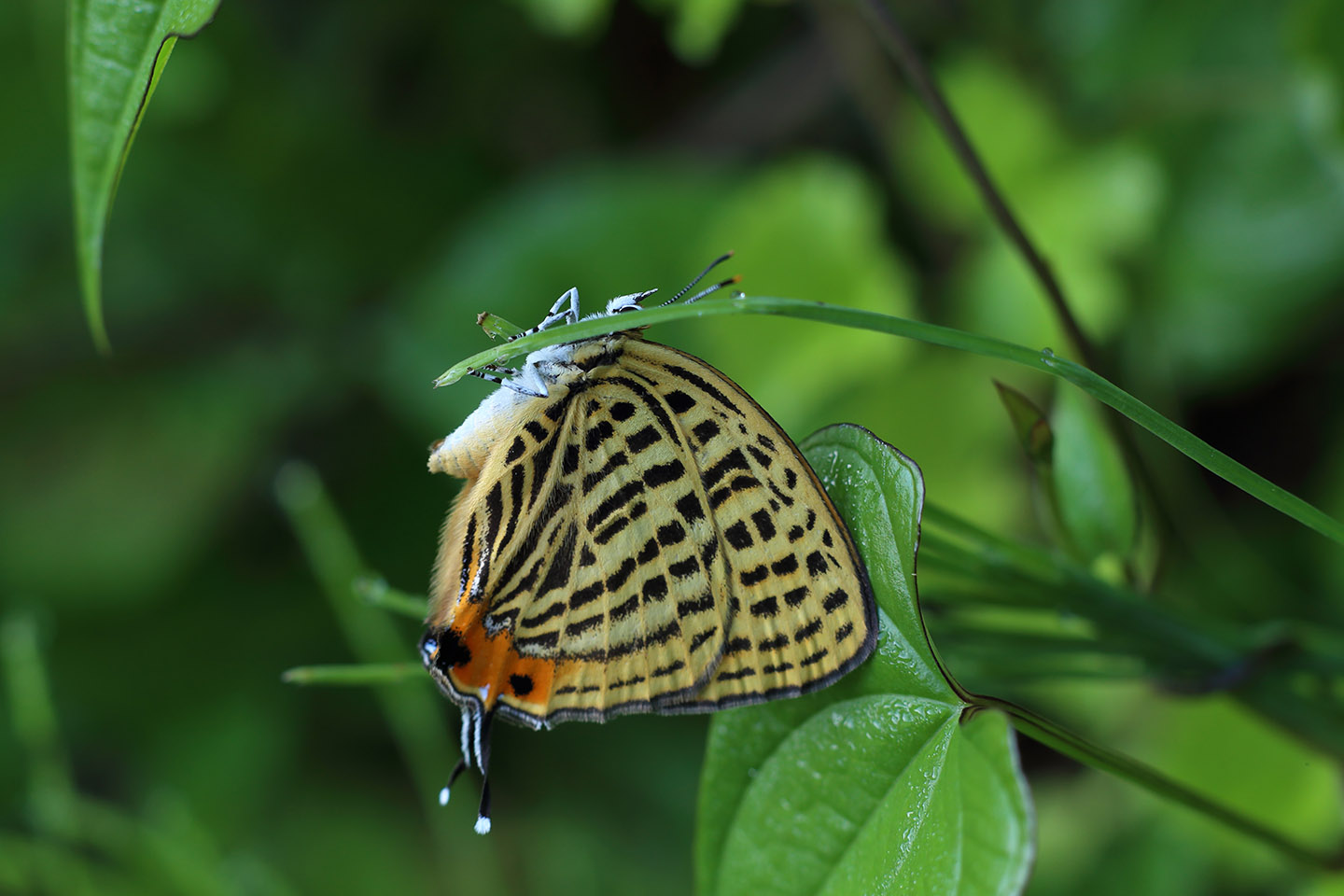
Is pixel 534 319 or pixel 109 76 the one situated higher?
pixel 109 76

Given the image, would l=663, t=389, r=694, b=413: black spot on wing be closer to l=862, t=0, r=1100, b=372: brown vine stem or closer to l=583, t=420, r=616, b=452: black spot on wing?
l=583, t=420, r=616, b=452: black spot on wing

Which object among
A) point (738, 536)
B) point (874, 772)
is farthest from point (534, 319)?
point (874, 772)

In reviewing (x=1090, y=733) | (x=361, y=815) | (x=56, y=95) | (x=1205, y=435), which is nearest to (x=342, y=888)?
(x=361, y=815)

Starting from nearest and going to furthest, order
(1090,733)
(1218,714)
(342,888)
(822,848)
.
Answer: (822,848) < (1218,714) < (1090,733) < (342,888)

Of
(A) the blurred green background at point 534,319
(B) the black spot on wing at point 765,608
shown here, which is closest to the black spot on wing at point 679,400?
(B) the black spot on wing at point 765,608

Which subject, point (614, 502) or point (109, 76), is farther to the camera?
point (614, 502)

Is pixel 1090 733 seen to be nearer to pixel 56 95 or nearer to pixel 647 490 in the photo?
pixel 647 490

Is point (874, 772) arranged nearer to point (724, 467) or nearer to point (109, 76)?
point (724, 467)
